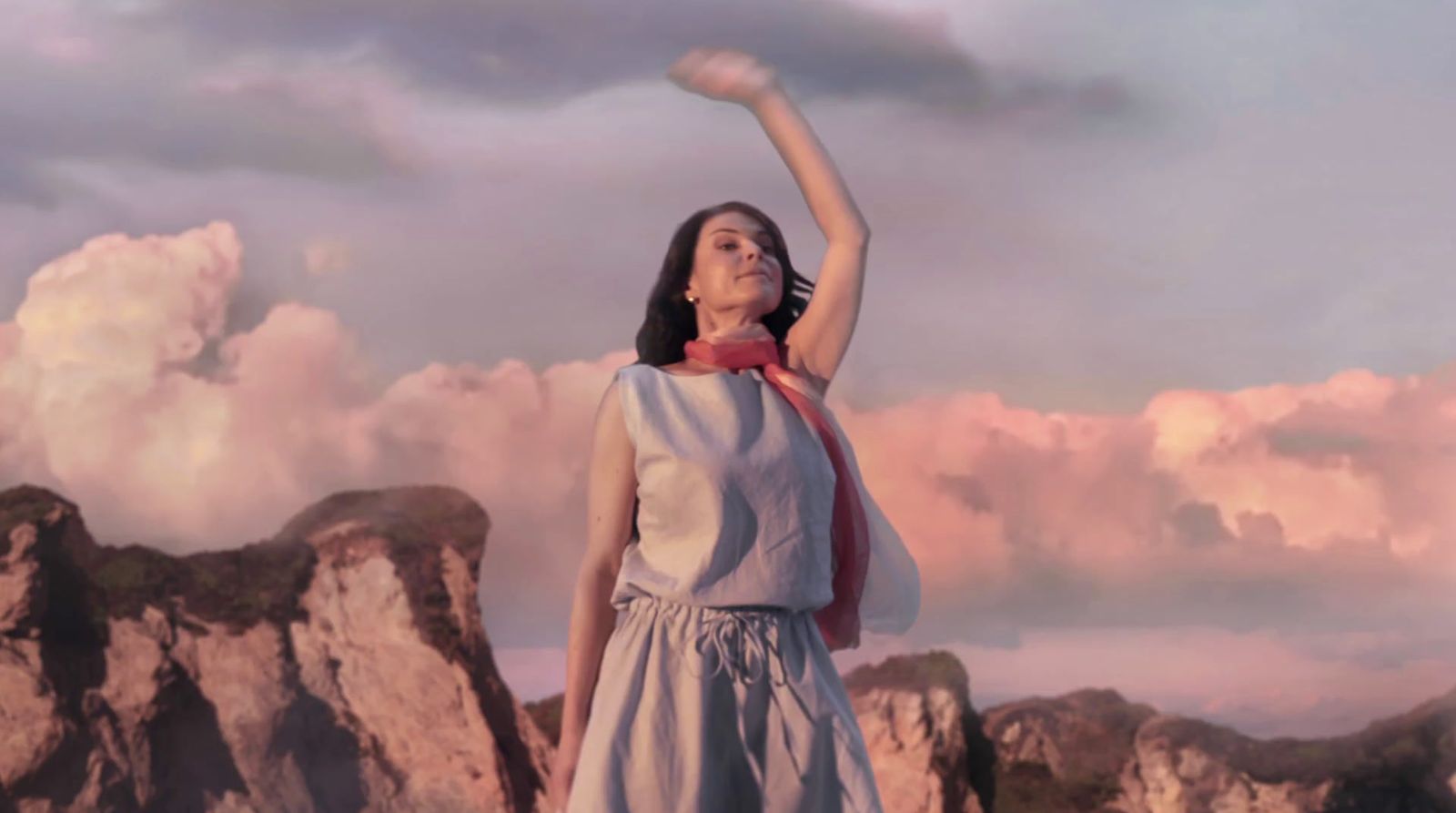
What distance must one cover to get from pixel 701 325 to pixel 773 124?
25cm

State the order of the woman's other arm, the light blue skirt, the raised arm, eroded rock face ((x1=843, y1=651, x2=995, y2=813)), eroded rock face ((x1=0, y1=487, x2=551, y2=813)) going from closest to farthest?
the light blue skirt
the woman's other arm
the raised arm
eroded rock face ((x1=0, y1=487, x2=551, y2=813))
eroded rock face ((x1=843, y1=651, x2=995, y2=813))

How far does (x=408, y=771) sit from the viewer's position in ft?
14.6

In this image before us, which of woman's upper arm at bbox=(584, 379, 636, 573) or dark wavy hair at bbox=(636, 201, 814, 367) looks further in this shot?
dark wavy hair at bbox=(636, 201, 814, 367)

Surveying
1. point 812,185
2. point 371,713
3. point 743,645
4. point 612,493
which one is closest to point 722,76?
point 812,185

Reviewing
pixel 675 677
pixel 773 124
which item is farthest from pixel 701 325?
pixel 675 677

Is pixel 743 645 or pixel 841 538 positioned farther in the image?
pixel 841 538

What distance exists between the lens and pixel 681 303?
203 cm

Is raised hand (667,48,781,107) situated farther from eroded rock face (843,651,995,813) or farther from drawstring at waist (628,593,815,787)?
eroded rock face (843,651,995,813)

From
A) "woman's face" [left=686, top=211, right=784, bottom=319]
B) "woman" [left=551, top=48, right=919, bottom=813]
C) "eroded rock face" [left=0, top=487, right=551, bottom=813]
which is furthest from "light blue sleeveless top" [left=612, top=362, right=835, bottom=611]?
"eroded rock face" [left=0, top=487, right=551, bottom=813]

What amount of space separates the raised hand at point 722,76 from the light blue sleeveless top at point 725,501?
1.11ft

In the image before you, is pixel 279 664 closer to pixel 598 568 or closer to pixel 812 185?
pixel 598 568

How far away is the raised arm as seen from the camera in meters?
1.93

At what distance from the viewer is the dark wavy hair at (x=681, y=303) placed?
2012mm

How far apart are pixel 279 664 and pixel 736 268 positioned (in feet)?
9.60
